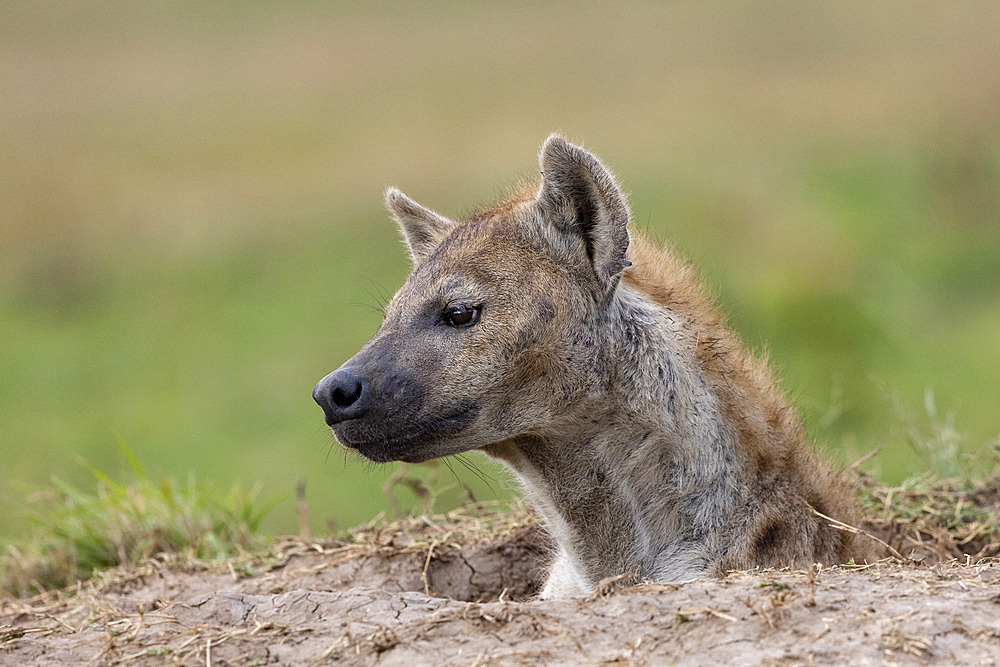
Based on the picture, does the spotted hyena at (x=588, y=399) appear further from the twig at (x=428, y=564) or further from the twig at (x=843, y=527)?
the twig at (x=428, y=564)

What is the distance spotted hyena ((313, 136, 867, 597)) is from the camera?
3.95 m

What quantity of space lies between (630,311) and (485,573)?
157cm

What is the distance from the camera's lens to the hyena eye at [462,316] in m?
4.02

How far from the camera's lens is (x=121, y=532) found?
604cm

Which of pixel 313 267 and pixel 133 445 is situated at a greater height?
pixel 313 267

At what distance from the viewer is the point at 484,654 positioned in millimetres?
3092

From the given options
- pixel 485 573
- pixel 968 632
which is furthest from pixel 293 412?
pixel 968 632

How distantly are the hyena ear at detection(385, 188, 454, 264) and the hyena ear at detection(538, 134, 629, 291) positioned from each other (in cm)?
71

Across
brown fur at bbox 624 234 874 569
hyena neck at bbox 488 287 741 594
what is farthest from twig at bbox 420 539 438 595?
brown fur at bbox 624 234 874 569

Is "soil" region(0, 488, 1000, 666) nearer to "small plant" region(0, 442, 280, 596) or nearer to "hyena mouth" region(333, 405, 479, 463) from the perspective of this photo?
"hyena mouth" region(333, 405, 479, 463)

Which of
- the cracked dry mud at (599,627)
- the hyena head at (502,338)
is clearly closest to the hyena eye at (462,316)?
the hyena head at (502,338)

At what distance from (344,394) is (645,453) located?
0.99 metres

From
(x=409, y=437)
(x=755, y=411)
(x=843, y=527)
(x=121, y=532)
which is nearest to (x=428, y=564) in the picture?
(x=409, y=437)

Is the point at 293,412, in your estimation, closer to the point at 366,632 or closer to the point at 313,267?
the point at 313,267
